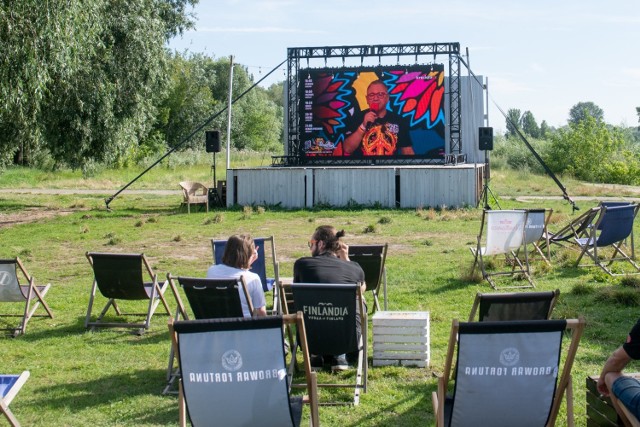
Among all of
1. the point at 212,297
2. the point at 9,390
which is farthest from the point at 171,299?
the point at 9,390

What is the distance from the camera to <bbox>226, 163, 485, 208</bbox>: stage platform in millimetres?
21375

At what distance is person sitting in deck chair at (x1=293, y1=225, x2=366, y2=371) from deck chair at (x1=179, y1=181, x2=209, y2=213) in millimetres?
14752

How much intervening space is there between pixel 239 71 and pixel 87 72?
55790mm

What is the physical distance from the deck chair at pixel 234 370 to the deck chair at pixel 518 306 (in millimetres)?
1464

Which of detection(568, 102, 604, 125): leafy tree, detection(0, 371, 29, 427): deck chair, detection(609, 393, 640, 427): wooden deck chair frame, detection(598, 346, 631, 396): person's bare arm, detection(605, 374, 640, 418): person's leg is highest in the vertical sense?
detection(568, 102, 604, 125): leafy tree

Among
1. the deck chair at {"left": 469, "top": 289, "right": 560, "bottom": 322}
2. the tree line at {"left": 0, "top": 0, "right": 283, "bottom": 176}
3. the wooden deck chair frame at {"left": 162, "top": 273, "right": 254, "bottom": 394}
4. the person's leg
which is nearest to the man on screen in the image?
the tree line at {"left": 0, "top": 0, "right": 283, "bottom": 176}

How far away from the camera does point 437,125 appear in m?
23.3

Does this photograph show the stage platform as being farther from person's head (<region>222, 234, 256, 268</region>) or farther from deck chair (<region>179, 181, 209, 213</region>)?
person's head (<region>222, 234, 256, 268</region>)

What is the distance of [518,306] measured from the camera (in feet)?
16.4

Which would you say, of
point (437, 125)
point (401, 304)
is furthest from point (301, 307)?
point (437, 125)

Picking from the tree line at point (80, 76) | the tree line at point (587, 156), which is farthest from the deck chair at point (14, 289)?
the tree line at point (587, 156)

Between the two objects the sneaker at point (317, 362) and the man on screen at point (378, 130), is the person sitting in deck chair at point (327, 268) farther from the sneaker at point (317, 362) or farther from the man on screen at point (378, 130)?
the man on screen at point (378, 130)

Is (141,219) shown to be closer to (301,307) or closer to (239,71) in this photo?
(301,307)

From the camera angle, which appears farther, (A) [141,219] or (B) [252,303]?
(A) [141,219]
